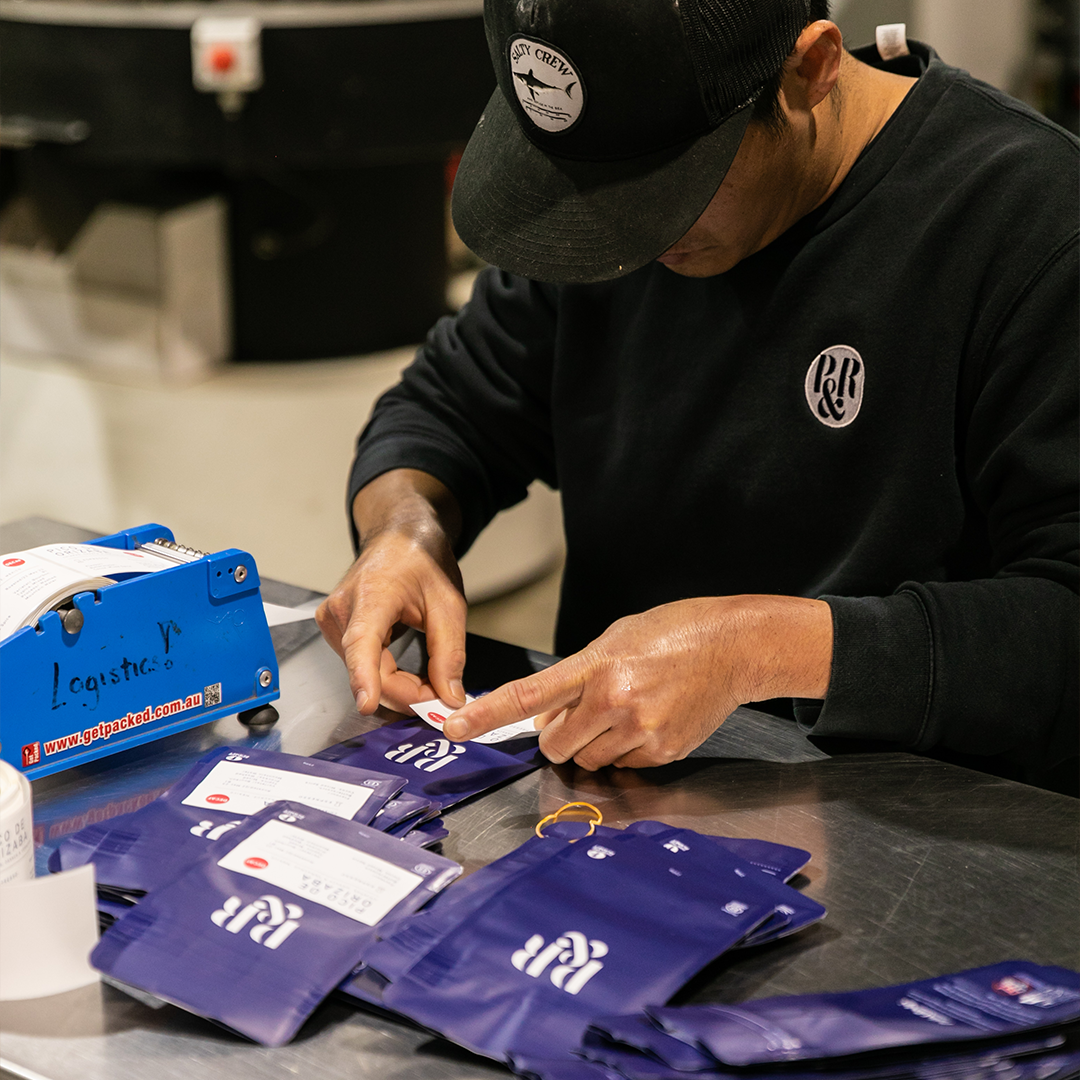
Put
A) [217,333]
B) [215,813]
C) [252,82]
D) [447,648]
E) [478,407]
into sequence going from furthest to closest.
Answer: [217,333]
[252,82]
[478,407]
[447,648]
[215,813]

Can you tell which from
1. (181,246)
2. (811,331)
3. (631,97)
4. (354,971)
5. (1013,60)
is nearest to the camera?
(354,971)

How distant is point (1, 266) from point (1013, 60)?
2542mm

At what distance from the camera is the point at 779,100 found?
1046 mm

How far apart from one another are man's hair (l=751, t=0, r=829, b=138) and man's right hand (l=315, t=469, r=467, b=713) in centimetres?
47

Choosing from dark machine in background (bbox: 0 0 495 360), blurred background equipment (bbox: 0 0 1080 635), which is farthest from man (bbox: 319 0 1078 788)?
blurred background equipment (bbox: 0 0 1080 635)

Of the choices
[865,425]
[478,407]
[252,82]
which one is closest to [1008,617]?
[865,425]

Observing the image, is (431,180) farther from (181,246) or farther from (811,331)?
(811,331)

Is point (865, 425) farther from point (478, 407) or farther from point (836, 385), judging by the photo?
point (478, 407)

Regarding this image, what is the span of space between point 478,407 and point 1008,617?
0.65 m

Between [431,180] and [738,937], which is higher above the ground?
[431,180]

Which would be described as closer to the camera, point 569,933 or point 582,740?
point 569,933

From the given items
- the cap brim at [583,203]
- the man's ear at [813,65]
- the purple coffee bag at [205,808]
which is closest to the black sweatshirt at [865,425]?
the man's ear at [813,65]

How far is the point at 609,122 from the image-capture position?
98cm

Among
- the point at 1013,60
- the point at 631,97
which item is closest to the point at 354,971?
the point at 631,97
